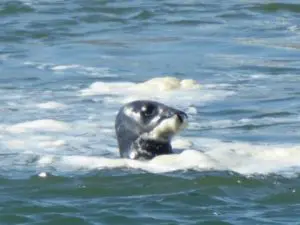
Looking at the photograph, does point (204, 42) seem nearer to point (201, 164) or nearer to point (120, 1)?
point (120, 1)

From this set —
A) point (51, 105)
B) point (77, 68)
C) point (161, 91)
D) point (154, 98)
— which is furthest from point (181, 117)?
point (77, 68)

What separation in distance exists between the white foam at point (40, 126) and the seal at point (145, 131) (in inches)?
57.6

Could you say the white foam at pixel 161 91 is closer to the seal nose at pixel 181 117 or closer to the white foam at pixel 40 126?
the white foam at pixel 40 126

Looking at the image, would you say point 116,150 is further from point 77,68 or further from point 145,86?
point 77,68

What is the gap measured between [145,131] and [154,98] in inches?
136

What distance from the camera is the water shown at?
31.5 ft

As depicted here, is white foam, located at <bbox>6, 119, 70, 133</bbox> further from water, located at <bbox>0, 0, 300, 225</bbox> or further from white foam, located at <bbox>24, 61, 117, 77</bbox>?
white foam, located at <bbox>24, 61, 117, 77</bbox>

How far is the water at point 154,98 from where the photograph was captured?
961cm

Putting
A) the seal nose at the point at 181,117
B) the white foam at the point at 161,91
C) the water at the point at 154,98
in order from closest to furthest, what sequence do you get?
the water at the point at 154,98, the seal nose at the point at 181,117, the white foam at the point at 161,91

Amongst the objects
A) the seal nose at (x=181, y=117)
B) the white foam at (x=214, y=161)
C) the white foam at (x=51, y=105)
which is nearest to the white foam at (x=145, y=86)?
the white foam at (x=51, y=105)

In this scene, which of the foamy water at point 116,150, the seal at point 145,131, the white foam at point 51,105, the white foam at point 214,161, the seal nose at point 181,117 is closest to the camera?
the white foam at point 214,161

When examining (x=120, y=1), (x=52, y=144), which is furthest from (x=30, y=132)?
(x=120, y=1)

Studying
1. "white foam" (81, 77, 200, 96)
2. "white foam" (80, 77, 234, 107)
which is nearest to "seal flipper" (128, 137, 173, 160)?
"white foam" (80, 77, 234, 107)

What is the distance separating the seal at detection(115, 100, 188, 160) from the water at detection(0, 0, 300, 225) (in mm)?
131
